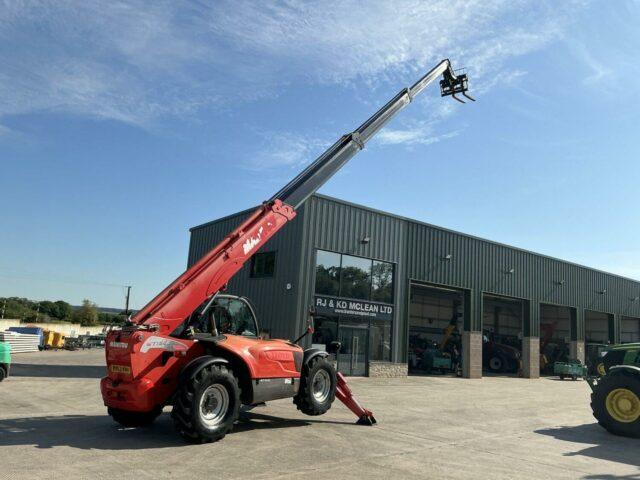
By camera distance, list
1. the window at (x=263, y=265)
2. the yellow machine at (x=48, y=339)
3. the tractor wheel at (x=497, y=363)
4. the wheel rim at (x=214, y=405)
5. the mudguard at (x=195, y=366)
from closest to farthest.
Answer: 1. the mudguard at (x=195, y=366)
2. the wheel rim at (x=214, y=405)
3. the window at (x=263, y=265)
4. the tractor wheel at (x=497, y=363)
5. the yellow machine at (x=48, y=339)

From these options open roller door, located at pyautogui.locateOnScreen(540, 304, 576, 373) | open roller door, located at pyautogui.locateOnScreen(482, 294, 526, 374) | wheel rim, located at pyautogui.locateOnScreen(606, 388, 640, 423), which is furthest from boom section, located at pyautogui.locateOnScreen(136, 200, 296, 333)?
open roller door, located at pyautogui.locateOnScreen(540, 304, 576, 373)

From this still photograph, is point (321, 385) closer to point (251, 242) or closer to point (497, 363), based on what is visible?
point (251, 242)

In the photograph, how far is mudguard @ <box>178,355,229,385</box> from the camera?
775 cm

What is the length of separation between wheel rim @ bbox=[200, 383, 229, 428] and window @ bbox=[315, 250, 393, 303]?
13.6 meters

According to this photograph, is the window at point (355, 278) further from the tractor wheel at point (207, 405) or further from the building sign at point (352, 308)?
the tractor wheel at point (207, 405)

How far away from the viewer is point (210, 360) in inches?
318

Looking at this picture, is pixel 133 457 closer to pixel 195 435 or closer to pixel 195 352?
pixel 195 435

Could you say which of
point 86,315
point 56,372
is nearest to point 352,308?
point 56,372

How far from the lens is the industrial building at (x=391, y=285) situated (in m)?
21.9

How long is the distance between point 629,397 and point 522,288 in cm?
2208

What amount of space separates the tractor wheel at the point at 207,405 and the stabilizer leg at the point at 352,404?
291 centimetres

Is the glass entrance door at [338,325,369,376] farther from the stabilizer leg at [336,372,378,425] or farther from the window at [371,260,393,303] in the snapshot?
the stabilizer leg at [336,372,378,425]

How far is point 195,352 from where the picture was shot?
852 cm

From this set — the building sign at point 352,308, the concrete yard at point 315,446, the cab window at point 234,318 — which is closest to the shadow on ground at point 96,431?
the concrete yard at point 315,446
